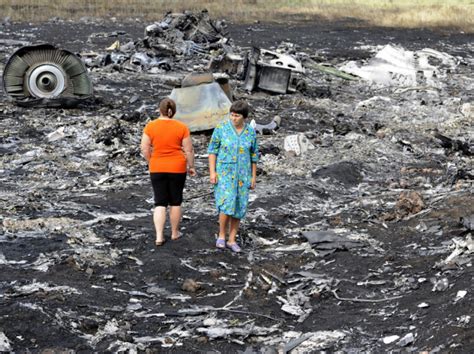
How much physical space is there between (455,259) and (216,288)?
1.93m

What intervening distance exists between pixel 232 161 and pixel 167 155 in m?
0.57

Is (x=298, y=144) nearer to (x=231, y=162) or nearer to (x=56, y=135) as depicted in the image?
(x=56, y=135)

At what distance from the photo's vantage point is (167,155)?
7.09 meters

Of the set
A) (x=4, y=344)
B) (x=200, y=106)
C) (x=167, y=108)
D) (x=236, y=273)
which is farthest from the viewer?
(x=200, y=106)

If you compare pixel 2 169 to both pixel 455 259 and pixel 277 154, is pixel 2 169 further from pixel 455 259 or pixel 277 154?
pixel 455 259

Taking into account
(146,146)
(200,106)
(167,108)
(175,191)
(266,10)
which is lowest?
(266,10)

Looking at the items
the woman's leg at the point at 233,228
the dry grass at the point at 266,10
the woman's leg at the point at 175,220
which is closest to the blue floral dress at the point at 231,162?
the woman's leg at the point at 233,228

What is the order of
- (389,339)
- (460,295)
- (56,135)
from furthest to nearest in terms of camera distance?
(56,135)
(460,295)
(389,339)

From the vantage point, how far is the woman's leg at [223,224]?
7180mm

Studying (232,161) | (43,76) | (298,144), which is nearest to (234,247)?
(232,161)

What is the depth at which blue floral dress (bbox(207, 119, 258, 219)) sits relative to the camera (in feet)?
23.0

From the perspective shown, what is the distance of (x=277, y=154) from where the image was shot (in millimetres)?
11398

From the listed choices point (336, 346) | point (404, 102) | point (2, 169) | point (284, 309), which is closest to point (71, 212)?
point (2, 169)

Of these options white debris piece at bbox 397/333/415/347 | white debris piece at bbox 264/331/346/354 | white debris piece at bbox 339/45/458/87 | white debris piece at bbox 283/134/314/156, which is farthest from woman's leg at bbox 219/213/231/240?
white debris piece at bbox 339/45/458/87
